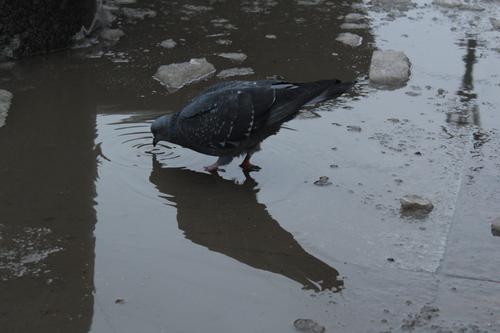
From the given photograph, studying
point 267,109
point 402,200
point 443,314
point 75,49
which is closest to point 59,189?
point 267,109

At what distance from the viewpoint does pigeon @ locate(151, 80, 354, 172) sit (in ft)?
15.9

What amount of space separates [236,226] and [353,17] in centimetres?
455

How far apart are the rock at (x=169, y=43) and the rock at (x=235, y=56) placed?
0.49 meters

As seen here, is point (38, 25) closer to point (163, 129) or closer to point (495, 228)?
point (163, 129)

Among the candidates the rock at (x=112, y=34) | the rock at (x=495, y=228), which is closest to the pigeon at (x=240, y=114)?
the rock at (x=495, y=228)

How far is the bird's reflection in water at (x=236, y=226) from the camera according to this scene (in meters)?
3.86

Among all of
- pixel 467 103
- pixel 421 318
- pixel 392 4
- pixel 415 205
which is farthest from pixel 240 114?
pixel 392 4

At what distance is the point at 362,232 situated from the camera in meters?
4.19

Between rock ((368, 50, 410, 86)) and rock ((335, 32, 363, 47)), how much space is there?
57 cm

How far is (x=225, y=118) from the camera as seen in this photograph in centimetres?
492

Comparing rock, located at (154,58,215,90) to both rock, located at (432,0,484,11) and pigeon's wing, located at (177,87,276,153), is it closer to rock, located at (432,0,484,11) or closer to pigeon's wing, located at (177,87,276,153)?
pigeon's wing, located at (177,87,276,153)

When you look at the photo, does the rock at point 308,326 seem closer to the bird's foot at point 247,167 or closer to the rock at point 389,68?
the bird's foot at point 247,167

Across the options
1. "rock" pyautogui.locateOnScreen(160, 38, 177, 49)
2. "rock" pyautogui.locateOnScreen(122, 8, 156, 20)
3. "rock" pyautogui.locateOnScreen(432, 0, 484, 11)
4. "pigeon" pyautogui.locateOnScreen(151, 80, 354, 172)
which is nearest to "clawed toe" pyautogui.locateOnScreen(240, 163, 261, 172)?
"pigeon" pyautogui.locateOnScreen(151, 80, 354, 172)

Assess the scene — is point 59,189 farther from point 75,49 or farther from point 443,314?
→ point 75,49
